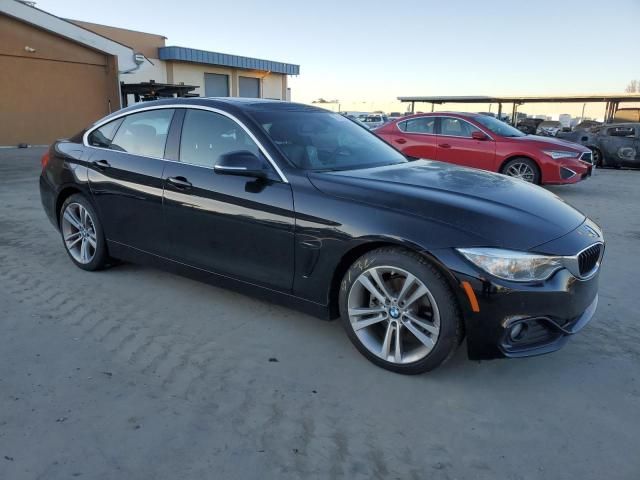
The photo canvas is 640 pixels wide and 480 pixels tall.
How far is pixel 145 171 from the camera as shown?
12.8ft

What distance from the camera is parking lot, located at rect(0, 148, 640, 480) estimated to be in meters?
2.23

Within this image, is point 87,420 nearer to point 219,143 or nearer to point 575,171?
point 219,143

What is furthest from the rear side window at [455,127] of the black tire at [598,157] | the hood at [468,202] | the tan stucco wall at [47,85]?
the tan stucco wall at [47,85]

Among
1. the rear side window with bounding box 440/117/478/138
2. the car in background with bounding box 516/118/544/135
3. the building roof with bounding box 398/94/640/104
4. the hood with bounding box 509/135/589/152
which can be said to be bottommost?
the hood with bounding box 509/135/589/152

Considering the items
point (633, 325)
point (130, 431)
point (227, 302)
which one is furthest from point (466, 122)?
point (130, 431)

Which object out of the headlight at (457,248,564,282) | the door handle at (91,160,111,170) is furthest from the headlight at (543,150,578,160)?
the door handle at (91,160,111,170)

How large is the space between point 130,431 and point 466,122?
8.89 metres

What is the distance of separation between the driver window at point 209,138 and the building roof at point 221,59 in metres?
27.5

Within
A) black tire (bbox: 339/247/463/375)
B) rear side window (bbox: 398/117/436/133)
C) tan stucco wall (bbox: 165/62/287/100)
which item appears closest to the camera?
black tire (bbox: 339/247/463/375)

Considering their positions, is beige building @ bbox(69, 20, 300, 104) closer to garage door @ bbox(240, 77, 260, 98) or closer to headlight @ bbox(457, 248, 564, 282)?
garage door @ bbox(240, 77, 260, 98)

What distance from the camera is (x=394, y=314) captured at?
2914 millimetres

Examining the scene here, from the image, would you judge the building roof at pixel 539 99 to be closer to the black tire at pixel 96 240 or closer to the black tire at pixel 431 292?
the black tire at pixel 96 240

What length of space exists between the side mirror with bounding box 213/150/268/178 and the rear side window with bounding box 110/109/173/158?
2.96ft

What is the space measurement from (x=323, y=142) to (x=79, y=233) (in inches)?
99.6
